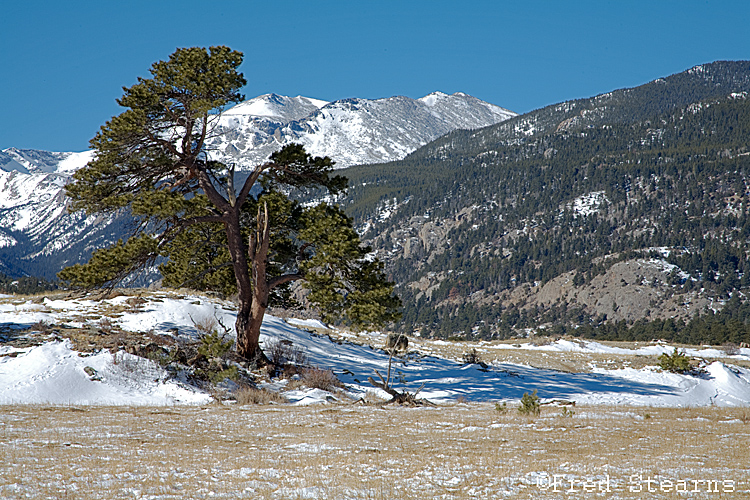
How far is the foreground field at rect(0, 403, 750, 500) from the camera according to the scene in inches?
224

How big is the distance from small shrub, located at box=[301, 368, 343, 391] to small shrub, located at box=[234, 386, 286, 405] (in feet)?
6.79

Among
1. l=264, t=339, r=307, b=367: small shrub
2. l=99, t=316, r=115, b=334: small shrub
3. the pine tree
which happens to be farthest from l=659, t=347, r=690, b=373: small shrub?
l=99, t=316, r=115, b=334: small shrub

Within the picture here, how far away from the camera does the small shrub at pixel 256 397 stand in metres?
14.8

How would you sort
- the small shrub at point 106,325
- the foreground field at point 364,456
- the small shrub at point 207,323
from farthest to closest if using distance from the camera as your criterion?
the small shrub at point 207,323
the small shrub at point 106,325
the foreground field at point 364,456

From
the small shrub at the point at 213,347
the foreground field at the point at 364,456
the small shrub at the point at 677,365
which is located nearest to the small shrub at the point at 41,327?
the small shrub at the point at 213,347

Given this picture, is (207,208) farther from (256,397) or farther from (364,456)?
(364,456)

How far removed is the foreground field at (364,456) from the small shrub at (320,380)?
19.8 feet

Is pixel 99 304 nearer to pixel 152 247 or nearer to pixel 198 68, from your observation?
pixel 152 247

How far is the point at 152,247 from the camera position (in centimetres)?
1791

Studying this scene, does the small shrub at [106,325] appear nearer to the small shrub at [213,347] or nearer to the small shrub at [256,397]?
the small shrub at [213,347]

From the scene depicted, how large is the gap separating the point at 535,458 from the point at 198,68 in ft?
54.9

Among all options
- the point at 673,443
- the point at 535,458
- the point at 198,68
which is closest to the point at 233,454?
the point at 535,458

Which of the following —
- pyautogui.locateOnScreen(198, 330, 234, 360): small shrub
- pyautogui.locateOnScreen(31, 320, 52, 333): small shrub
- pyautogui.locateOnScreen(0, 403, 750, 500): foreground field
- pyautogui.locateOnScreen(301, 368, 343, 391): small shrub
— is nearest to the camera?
pyautogui.locateOnScreen(0, 403, 750, 500): foreground field

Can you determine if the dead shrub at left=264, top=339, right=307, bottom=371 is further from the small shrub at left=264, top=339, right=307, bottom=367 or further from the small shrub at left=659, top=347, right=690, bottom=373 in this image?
the small shrub at left=659, top=347, right=690, bottom=373
